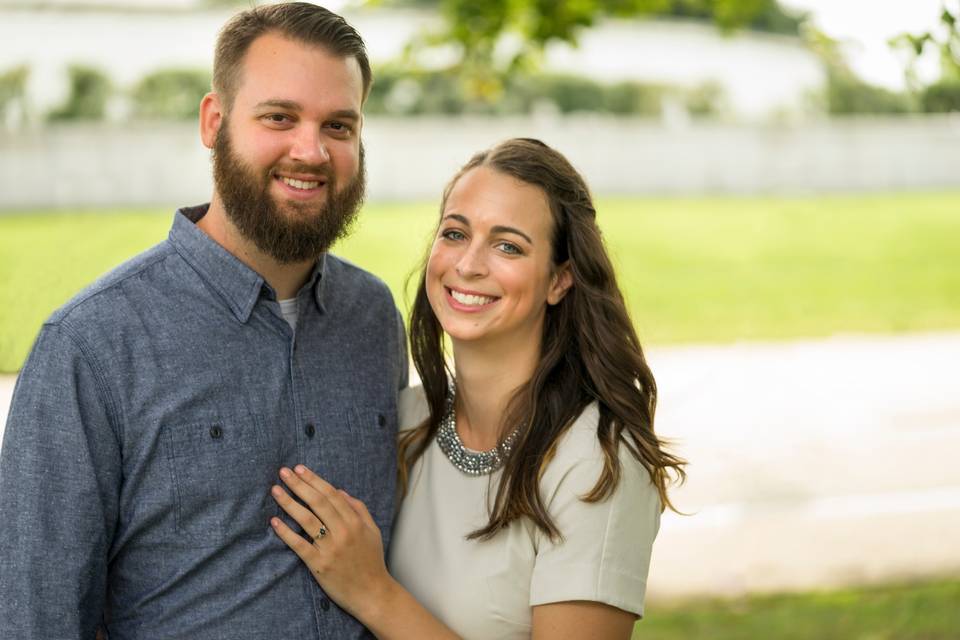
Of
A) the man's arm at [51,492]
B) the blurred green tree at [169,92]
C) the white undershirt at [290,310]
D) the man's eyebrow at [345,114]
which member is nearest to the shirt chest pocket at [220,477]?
the man's arm at [51,492]

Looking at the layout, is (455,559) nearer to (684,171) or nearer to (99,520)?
(99,520)

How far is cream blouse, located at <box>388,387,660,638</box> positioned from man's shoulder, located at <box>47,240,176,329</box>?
89cm

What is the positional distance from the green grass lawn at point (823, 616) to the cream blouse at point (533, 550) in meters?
2.79

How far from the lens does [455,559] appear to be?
2734 millimetres

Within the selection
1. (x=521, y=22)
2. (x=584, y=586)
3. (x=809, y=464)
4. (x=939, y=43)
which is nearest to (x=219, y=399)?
(x=584, y=586)

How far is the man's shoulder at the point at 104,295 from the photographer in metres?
2.34

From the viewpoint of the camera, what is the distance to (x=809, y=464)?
8594 millimetres

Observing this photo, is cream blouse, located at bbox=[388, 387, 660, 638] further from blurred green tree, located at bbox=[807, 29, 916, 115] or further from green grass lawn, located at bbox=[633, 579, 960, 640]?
blurred green tree, located at bbox=[807, 29, 916, 115]

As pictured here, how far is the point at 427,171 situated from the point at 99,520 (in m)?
21.0

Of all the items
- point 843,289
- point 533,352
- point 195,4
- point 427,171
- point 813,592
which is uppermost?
point 195,4

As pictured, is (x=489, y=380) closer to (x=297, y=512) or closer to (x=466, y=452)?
(x=466, y=452)

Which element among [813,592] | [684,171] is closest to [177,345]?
[813,592]

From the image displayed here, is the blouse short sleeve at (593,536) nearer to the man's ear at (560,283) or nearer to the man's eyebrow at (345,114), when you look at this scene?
the man's ear at (560,283)

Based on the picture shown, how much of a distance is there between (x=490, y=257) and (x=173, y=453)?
87cm
